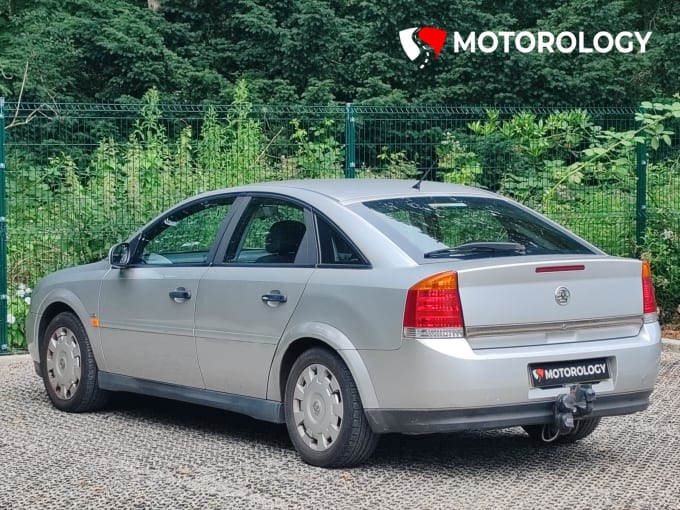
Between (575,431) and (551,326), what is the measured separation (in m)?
1.24

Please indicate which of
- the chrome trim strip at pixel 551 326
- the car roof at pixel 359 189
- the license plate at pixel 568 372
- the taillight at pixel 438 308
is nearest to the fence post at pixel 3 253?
the car roof at pixel 359 189

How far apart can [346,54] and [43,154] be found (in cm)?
1562

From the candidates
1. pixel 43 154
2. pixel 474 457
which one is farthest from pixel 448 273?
pixel 43 154

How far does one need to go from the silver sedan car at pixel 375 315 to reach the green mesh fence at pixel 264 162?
4033 millimetres

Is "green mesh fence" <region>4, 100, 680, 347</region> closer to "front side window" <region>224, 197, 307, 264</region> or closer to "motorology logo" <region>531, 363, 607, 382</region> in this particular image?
"front side window" <region>224, 197, 307, 264</region>

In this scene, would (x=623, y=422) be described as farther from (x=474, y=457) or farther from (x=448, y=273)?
(x=448, y=273)

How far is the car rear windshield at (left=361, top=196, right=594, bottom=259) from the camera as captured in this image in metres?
6.83

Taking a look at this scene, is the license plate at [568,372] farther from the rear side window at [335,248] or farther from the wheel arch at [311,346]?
the rear side window at [335,248]

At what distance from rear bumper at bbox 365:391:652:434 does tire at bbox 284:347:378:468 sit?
14 cm

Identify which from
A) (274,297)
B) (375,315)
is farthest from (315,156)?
(375,315)

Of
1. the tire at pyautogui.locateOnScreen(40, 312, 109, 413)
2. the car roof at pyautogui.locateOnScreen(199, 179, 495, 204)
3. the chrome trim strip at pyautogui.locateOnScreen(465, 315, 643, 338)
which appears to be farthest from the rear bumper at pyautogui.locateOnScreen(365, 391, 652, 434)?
the tire at pyautogui.locateOnScreen(40, 312, 109, 413)

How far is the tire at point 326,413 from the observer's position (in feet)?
21.9

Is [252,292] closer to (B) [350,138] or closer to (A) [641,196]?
(B) [350,138]

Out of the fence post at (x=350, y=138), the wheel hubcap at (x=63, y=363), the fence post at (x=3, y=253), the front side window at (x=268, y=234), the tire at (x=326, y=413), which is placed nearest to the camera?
the tire at (x=326, y=413)
